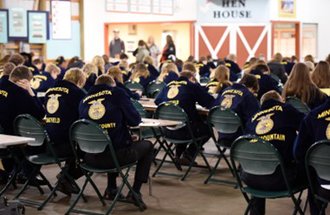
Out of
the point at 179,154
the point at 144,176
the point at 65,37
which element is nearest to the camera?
the point at 144,176

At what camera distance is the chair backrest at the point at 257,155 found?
536cm

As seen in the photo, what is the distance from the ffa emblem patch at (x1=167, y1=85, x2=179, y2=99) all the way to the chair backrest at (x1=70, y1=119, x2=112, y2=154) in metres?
2.46

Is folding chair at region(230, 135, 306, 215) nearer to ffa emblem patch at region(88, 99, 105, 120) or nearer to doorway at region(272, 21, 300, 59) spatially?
ffa emblem patch at region(88, 99, 105, 120)

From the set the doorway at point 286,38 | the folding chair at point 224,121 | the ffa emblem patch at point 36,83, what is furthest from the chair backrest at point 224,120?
the doorway at point 286,38

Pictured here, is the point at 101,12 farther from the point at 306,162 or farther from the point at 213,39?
the point at 306,162

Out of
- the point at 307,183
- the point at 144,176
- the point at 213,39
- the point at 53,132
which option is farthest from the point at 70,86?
the point at 213,39

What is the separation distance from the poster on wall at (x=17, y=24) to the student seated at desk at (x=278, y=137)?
1250 centimetres

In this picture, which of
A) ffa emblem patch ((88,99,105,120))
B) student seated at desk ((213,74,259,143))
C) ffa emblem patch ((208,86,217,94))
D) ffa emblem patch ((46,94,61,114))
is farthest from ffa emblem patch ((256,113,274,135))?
ffa emblem patch ((208,86,217,94))

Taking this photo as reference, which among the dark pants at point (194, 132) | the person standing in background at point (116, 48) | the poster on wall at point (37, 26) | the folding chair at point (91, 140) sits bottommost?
the dark pants at point (194, 132)

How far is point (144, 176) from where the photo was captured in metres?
6.94

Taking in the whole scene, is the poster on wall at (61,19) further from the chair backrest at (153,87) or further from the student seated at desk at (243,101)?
the student seated at desk at (243,101)

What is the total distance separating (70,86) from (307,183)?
292 cm

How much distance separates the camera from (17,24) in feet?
56.3

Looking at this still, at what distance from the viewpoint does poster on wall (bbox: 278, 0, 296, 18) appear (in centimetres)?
2065
